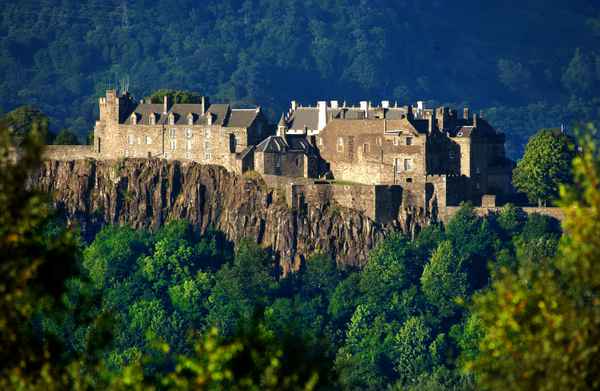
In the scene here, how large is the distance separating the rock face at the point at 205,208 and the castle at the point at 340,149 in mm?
650

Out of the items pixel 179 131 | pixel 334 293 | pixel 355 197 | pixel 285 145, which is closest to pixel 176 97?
pixel 179 131

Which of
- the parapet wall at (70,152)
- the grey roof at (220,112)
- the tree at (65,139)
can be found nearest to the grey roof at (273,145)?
the grey roof at (220,112)

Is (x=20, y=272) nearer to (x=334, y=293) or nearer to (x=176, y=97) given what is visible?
(x=334, y=293)

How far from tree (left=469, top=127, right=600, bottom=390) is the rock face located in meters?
51.2

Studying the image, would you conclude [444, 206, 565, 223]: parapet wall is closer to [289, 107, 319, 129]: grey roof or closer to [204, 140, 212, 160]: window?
[289, 107, 319, 129]: grey roof

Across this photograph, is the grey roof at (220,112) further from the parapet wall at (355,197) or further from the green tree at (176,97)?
the green tree at (176,97)

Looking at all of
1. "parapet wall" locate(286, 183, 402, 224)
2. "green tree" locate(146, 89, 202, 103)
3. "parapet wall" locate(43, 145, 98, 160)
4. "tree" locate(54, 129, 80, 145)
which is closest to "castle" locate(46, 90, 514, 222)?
"parapet wall" locate(286, 183, 402, 224)

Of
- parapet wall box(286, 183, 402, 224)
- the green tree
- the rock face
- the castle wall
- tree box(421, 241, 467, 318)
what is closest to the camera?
parapet wall box(286, 183, 402, 224)

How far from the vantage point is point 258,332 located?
4053 cm

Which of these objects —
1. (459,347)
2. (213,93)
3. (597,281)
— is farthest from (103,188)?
(213,93)

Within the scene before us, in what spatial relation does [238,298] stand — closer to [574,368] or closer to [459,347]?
[459,347]

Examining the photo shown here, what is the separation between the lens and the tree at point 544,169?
88812 millimetres

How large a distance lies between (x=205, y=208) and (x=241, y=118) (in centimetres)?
467

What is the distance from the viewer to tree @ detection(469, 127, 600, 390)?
34.5 metres
